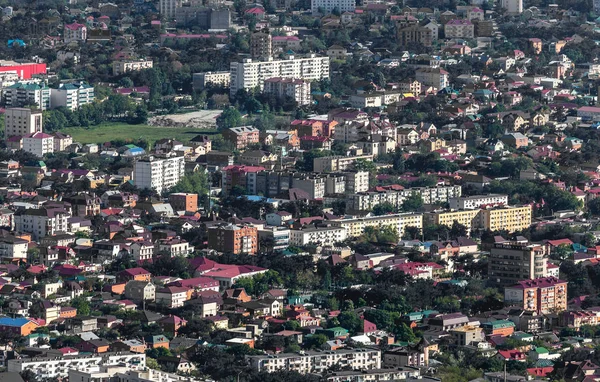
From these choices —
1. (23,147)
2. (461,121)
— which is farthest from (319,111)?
A: (23,147)

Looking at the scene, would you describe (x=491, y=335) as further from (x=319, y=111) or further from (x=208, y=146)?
(x=319, y=111)

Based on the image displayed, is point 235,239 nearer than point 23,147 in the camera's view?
Yes

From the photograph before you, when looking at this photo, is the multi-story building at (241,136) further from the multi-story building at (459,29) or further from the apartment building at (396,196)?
the multi-story building at (459,29)

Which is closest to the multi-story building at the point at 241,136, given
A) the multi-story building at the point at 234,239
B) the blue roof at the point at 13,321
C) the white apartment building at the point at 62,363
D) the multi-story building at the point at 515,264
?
the multi-story building at the point at 234,239

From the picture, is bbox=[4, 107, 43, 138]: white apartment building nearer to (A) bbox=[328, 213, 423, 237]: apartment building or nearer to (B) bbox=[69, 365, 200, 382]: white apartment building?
(A) bbox=[328, 213, 423, 237]: apartment building

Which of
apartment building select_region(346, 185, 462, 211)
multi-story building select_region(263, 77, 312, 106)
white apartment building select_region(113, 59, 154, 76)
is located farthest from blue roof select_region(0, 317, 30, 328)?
white apartment building select_region(113, 59, 154, 76)

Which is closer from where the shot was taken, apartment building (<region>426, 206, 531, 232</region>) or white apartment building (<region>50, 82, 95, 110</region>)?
apartment building (<region>426, 206, 531, 232</region>)
